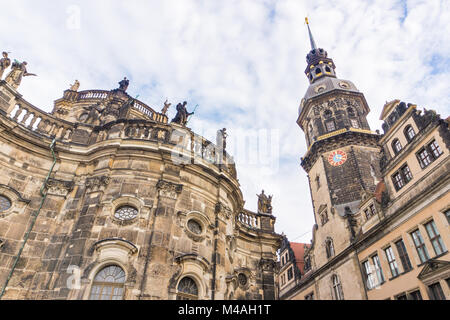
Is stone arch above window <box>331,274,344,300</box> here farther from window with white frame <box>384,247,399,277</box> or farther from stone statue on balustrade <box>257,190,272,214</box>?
stone statue on balustrade <box>257,190,272,214</box>

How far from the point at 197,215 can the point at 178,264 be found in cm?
260

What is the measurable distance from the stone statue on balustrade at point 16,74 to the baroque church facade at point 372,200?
2513cm

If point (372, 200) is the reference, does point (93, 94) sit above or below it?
above

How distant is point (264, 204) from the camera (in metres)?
22.2

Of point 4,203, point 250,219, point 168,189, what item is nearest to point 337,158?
point 250,219

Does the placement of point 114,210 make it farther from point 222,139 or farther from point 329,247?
point 329,247

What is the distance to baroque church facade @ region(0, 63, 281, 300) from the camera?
1168 centimetres

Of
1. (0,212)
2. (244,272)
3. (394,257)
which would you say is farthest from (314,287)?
(0,212)

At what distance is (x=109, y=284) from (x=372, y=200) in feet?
82.3

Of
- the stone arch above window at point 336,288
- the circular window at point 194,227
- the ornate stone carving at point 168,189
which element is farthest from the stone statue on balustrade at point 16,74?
the stone arch above window at point 336,288

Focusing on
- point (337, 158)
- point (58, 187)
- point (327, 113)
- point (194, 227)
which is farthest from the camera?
point (327, 113)

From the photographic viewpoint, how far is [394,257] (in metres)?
23.4

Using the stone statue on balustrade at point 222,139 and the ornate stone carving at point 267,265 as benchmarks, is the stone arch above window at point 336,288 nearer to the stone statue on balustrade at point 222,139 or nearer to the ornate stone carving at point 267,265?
the ornate stone carving at point 267,265

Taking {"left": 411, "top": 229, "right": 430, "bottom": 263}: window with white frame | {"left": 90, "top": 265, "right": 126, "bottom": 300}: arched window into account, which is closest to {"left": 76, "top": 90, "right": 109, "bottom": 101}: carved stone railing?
{"left": 90, "top": 265, "right": 126, "bottom": 300}: arched window
